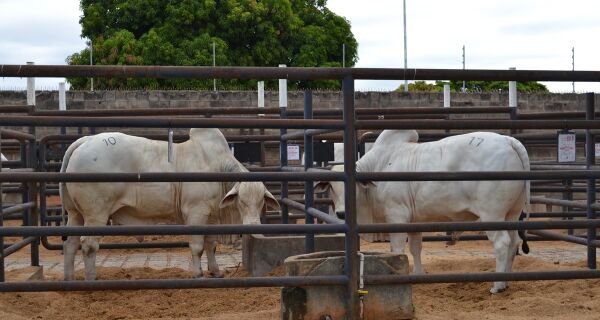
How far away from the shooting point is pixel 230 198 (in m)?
8.07

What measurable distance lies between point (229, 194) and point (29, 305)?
2431 millimetres

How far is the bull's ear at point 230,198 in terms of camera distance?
8.00 m

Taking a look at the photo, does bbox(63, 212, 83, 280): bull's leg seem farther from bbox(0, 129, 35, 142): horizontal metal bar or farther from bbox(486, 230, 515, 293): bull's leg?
bbox(486, 230, 515, 293): bull's leg

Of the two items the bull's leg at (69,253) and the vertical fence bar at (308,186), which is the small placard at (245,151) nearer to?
the bull's leg at (69,253)

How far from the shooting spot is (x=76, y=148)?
27.3ft

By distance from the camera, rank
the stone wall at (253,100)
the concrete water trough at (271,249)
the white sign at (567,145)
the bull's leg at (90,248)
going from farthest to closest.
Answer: the stone wall at (253,100) < the concrete water trough at (271,249) < the bull's leg at (90,248) < the white sign at (567,145)

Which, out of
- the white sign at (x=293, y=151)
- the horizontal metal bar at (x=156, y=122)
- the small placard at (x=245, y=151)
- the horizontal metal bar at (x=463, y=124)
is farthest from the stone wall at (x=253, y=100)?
the horizontal metal bar at (x=156, y=122)

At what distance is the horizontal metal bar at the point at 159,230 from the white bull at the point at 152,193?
10.6ft

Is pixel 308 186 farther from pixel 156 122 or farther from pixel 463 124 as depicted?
pixel 156 122

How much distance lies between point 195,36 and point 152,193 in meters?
25.4

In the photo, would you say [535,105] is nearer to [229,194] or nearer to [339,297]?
[229,194]

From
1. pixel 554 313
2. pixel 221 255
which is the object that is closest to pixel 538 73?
pixel 554 313

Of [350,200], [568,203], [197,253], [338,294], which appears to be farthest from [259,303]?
[568,203]

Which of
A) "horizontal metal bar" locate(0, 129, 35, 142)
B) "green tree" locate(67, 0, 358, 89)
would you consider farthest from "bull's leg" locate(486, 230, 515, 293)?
"green tree" locate(67, 0, 358, 89)
